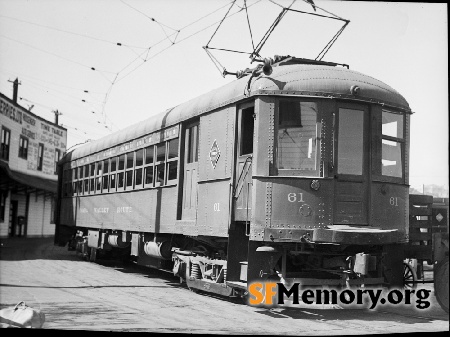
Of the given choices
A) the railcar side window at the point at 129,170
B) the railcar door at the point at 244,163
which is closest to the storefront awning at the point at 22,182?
the railcar side window at the point at 129,170

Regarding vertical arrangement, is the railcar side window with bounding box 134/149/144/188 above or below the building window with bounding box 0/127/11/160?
below

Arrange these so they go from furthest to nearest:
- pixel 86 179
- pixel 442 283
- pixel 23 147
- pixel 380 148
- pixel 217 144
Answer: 1. pixel 23 147
2. pixel 86 179
3. pixel 217 144
4. pixel 442 283
5. pixel 380 148

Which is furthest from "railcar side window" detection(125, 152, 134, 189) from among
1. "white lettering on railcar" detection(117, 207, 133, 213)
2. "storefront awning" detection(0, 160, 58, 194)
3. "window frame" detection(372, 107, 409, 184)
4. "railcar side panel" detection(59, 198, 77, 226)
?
"storefront awning" detection(0, 160, 58, 194)

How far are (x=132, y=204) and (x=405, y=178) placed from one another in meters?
6.50

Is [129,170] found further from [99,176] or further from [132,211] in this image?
[99,176]

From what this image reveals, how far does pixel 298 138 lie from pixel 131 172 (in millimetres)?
6043

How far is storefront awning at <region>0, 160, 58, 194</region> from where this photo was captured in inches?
862

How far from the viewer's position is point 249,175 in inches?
339

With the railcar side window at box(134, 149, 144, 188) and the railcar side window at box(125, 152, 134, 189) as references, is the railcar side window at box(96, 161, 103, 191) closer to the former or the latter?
the railcar side window at box(125, 152, 134, 189)

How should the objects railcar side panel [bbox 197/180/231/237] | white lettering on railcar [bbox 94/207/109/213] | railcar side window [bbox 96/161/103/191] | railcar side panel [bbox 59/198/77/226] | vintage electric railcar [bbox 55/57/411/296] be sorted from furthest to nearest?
railcar side panel [bbox 59/198/77/226] < railcar side window [bbox 96/161/103/191] < white lettering on railcar [bbox 94/207/109/213] < railcar side panel [bbox 197/180/231/237] < vintage electric railcar [bbox 55/57/411/296]

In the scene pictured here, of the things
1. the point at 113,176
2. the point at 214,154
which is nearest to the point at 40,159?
the point at 113,176

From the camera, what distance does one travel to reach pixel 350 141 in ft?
27.8

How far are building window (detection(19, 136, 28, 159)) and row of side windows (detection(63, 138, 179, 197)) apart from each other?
34.7ft

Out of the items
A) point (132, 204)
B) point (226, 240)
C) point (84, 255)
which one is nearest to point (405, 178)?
point (226, 240)
